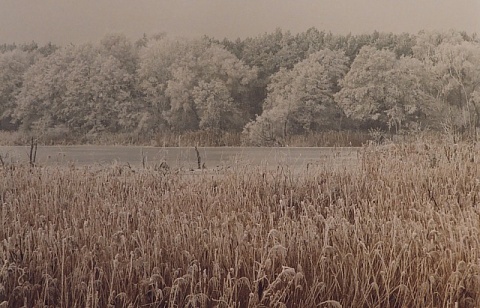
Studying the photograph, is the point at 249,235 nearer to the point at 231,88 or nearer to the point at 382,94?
the point at 231,88

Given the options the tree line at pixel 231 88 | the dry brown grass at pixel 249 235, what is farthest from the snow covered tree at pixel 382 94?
the dry brown grass at pixel 249 235

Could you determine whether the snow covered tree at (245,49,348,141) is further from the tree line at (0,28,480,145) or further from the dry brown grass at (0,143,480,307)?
the dry brown grass at (0,143,480,307)

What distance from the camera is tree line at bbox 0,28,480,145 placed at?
93.0 inches

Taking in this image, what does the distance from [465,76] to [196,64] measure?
1.12 m

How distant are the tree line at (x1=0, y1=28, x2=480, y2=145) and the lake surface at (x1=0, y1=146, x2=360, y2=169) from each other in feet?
0.22

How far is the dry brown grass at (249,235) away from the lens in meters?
1.91

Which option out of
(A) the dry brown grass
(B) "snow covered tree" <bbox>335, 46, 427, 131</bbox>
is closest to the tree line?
(B) "snow covered tree" <bbox>335, 46, 427, 131</bbox>

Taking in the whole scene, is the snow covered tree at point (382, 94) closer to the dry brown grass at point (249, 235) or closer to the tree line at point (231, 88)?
the tree line at point (231, 88)

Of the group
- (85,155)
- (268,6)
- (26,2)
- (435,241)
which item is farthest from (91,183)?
(435,241)

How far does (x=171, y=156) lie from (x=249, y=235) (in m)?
0.48

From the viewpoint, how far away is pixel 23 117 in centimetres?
236

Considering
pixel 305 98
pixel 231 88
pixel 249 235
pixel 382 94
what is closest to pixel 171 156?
pixel 231 88

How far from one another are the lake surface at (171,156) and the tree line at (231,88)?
68 millimetres

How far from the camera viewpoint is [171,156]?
2.33 meters
